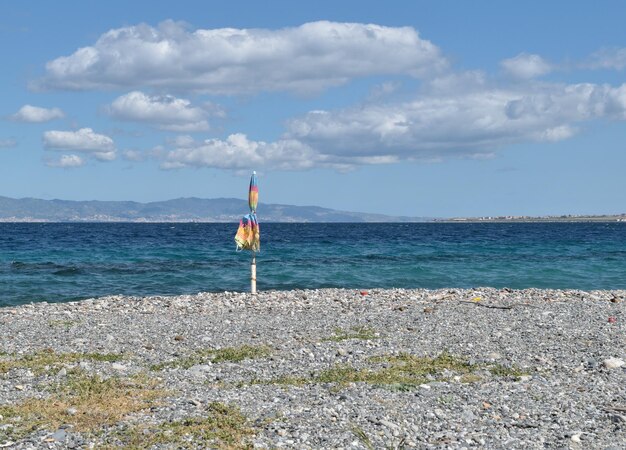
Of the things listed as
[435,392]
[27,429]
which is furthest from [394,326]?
[27,429]

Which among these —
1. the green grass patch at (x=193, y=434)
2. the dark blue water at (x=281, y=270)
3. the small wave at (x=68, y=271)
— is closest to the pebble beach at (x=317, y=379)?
the green grass patch at (x=193, y=434)

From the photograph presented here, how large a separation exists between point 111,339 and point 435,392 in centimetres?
844

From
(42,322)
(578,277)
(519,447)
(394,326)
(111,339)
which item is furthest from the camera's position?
(578,277)

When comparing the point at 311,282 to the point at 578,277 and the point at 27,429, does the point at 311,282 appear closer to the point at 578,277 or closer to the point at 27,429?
the point at 578,277

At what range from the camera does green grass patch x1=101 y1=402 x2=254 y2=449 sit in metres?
9.10

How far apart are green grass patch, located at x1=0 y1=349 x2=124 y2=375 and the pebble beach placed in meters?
0.04

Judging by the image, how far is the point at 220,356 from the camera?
1484 cm

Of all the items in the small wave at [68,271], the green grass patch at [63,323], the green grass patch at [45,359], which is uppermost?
the green grass patch at [45,359]

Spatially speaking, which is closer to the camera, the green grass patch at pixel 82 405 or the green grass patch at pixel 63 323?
the green grass patch at pixel 82 405

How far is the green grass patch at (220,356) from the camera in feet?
46.5

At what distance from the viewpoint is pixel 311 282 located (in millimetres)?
37562

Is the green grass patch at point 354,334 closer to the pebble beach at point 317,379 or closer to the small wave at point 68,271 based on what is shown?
the pebble beach at point 317,379

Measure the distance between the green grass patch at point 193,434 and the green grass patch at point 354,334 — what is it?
690 cm

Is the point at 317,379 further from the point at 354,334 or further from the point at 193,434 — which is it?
the point at 354,334
